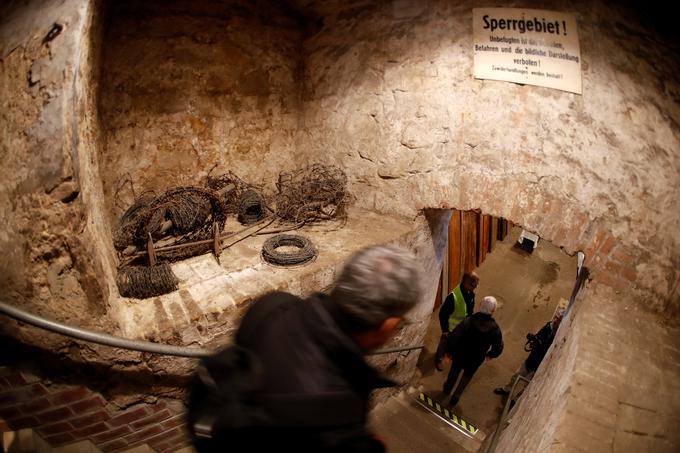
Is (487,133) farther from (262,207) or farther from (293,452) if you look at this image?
(293,452)

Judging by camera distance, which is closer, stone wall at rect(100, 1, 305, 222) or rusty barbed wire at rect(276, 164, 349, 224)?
stone wall at rect(100, 1, 305, 222)

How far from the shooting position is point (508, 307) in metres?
6.34

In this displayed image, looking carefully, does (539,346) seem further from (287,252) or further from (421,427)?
(287,252)

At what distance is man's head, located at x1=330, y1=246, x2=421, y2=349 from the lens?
4.40ft

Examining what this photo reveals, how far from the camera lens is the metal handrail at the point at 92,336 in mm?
1849

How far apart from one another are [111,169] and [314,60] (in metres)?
2.53

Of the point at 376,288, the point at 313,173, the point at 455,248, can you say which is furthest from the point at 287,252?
the point at 455,248

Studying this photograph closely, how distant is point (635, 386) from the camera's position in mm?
2283

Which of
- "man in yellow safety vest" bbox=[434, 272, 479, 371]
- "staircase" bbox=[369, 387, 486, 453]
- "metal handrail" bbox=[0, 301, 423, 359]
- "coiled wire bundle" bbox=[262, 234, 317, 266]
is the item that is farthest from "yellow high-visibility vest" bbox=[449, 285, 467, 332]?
"metal handrail" bbox=[0, 301, 423, 359]

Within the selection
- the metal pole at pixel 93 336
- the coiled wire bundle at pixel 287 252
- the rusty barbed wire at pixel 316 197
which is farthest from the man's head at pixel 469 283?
the metal pole at pixel 93 336

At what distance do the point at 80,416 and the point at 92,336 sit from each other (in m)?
0.73

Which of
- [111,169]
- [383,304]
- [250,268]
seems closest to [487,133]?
[250,268]

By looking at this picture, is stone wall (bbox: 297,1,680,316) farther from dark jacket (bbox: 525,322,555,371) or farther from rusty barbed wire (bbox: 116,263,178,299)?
rusty barbed wire (bbox: 116,263,178,299)

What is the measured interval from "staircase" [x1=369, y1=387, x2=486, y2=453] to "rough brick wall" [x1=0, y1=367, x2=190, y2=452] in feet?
7.23
